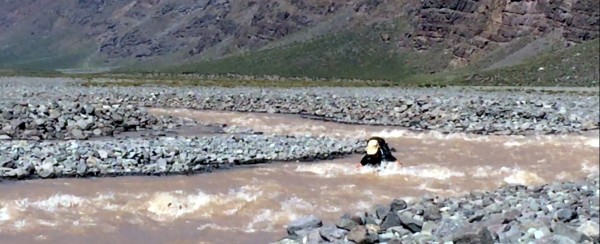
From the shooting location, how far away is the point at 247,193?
53.4ft

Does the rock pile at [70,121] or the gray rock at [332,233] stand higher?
the gray rock at [332,233]

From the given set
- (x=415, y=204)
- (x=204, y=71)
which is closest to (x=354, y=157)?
(x=415, y=204)

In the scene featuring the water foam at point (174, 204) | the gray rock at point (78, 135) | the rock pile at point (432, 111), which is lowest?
the rock pile at point (432, 111)

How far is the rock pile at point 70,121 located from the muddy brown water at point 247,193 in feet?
29.5

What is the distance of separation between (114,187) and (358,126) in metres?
20.2

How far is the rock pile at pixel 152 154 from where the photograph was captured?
18.2m

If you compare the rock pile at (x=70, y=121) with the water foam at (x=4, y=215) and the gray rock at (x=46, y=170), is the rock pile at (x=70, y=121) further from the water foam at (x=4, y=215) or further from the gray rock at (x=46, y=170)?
the water foam at (x=4, y=215)

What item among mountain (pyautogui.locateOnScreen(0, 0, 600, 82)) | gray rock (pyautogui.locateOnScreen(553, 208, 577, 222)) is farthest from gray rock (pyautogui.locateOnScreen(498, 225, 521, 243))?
mountain (pyautogui.locateOnScreen(0, 0, 600, 82))

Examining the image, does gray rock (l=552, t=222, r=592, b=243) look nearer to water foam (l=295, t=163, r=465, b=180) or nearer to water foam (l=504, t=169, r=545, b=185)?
water foam (l=504, t=169, r=545, b=185)

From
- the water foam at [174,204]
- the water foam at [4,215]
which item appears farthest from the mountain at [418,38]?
the water foam at [4,215]

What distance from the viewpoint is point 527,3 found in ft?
452

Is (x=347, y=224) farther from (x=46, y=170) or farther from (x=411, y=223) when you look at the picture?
(x=46, y=170)

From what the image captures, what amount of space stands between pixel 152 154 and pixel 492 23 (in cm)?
13275

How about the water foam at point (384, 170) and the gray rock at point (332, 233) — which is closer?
the gray rock at point (332, 233)
